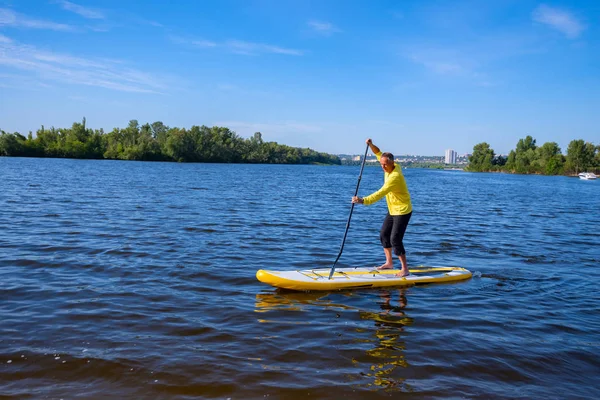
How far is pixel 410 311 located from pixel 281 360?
131 inches

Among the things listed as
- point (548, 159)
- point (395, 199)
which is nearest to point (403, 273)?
point (395, 199)

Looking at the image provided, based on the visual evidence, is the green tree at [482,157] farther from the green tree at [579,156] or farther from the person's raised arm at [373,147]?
the person's raised arm at [373,147]

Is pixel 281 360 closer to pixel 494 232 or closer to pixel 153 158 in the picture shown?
pixel 494 232

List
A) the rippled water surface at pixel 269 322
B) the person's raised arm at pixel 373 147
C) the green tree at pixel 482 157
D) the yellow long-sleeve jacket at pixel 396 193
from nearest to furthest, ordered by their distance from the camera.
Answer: the rippled water surface at pixel 269 322 < the yellow long-sleeve jacket at pixel 396 193 < the person's raised arm at pixel 373 147 < the green tree at pixel 482 157

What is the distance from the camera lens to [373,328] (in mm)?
7414

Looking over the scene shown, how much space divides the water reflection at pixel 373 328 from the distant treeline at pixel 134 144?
11439cm

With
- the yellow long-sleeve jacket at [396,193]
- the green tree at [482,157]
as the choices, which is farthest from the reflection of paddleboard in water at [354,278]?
the green tree at [482,157]

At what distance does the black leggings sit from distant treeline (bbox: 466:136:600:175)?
154 metres

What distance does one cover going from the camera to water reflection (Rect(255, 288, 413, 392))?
570cm

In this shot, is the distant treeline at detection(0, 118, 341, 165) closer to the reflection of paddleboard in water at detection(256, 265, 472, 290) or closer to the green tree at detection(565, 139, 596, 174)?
the green tree at detection(565, 139, 596, 174)

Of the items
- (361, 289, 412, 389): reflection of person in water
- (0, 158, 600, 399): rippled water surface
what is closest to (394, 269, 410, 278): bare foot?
(0, 158, 600, 399): rippled water surface

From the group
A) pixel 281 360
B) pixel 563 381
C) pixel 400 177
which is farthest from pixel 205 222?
pixel 563 381

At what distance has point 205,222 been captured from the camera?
60.3 feet

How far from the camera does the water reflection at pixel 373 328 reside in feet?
18.7
